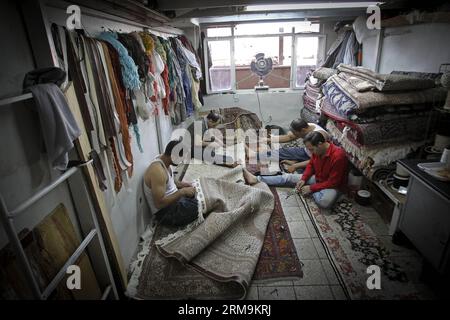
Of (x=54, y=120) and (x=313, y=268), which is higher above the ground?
(x=54, y=120)

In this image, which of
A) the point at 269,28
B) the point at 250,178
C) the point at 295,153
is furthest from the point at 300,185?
the point at 269,28

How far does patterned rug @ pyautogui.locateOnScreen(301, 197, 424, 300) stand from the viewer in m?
1.85

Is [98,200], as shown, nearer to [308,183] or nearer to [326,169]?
[326,169]

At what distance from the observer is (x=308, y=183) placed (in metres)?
3.24

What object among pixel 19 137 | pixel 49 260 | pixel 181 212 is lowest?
pixel 181 212

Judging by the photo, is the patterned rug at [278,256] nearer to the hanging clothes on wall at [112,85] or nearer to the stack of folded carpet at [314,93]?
the hanging clothes on wall at [112,85]

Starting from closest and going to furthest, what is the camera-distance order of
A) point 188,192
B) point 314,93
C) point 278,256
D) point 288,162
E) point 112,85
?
point 112,85
point 278,256
point 188,192
point 288,162
point 314,93

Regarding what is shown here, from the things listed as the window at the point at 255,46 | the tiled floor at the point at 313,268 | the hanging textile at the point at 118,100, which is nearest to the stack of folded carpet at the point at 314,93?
the window at the point at 255,46

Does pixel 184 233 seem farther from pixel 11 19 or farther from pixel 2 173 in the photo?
pixel 11 19

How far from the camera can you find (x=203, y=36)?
5266 millimetres

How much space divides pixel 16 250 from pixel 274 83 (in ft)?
28.7

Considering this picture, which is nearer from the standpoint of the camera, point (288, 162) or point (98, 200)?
point (98, 200)

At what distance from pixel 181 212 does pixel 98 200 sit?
1.08 m
